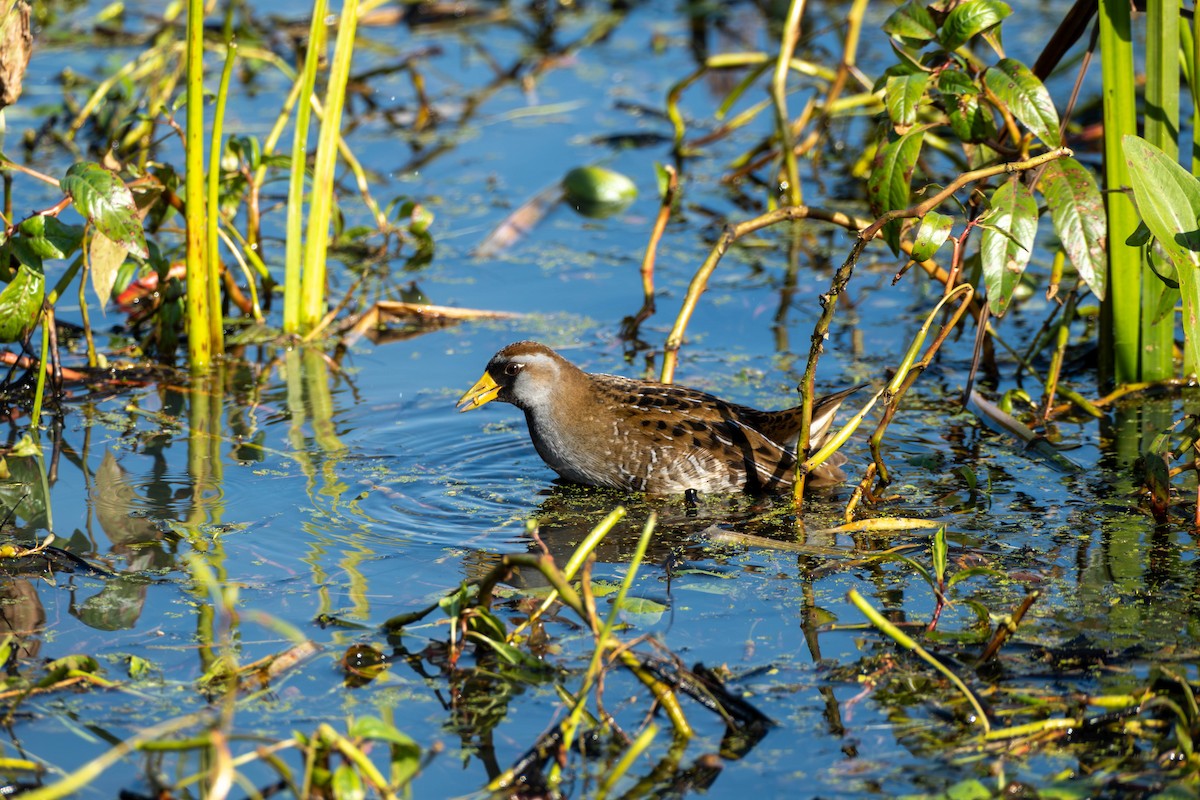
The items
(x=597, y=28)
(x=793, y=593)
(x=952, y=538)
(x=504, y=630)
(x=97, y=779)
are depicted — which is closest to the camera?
(x=97, y=779)

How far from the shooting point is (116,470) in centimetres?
539

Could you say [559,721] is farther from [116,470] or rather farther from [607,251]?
[607,251]

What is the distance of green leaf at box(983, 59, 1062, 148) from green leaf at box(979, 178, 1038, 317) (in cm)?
Result: 45

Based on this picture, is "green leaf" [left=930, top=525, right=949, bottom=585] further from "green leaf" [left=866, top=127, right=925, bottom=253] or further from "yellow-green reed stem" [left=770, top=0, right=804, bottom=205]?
"yellow-green reed stem" [left=770, top=0, right=804, bottom=205]

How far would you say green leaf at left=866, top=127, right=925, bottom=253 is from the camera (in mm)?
4750

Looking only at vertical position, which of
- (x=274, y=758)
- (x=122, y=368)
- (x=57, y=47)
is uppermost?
(x=57, y=47)

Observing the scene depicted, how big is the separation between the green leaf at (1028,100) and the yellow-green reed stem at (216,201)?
289 centimetres

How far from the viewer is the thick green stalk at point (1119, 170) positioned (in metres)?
5.25

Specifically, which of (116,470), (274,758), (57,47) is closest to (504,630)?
(274,758)

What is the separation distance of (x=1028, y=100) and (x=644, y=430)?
1769 mm

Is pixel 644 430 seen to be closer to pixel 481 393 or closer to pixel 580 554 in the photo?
pixel 481 393

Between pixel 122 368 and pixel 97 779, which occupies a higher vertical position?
pixel 122 368

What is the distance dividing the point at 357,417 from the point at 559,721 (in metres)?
2.74

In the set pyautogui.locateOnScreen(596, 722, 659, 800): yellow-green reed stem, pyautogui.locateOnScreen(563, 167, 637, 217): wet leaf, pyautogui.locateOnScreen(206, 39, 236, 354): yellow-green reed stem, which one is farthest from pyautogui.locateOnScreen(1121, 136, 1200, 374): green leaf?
pyautogui.locateOnScreen(563, 167, 637, 217): wet leaf
